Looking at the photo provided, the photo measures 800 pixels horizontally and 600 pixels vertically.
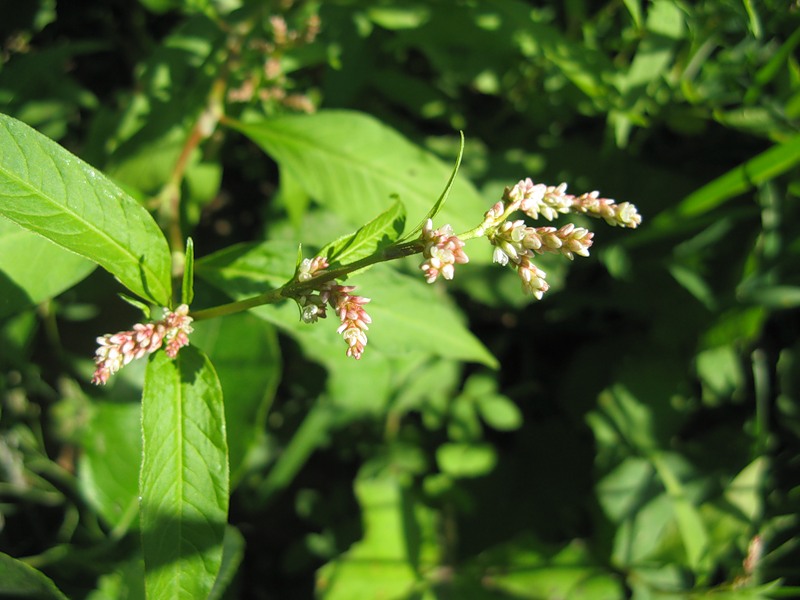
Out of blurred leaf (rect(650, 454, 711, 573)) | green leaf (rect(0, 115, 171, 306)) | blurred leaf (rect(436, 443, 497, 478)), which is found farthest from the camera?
blurred leaf (rect(436, 443, 497, 478))

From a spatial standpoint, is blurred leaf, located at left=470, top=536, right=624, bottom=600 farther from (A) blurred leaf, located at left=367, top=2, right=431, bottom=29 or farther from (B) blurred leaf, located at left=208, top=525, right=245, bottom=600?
(A) blurred leaf, located at left=367, top=2, right=431, bottom=29

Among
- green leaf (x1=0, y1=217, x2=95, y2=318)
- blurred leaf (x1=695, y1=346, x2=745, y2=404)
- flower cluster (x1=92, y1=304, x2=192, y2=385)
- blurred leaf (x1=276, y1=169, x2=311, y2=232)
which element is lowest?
blurred leaf (x1=695, y1=346, x2=745, y2=404)

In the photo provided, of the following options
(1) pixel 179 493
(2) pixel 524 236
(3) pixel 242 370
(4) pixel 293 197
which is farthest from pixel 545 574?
(2) pixel 524 236

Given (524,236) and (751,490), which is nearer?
(524,236)

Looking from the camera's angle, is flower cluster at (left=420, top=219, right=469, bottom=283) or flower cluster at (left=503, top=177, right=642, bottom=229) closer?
flower cluster at (left=420, top=219, right=469, bottom=283)

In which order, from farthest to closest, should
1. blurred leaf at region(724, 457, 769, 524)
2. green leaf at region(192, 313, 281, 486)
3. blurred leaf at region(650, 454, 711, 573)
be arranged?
blurred leaf at region(724, 457, 769, 524)
blurred leaf at region(650, 454, 711, 573)
green leaf at region(192, 313, 281, 486)

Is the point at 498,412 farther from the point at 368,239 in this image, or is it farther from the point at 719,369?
the point at 368,239

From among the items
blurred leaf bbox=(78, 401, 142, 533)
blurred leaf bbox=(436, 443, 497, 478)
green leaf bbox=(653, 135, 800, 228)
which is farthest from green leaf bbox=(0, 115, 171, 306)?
green leaf bbox=(653, 135, 800, 228)

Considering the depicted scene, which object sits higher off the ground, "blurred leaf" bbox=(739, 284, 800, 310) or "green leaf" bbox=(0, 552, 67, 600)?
"blurred leaf" bbox=(739, 284, 800, 310)
